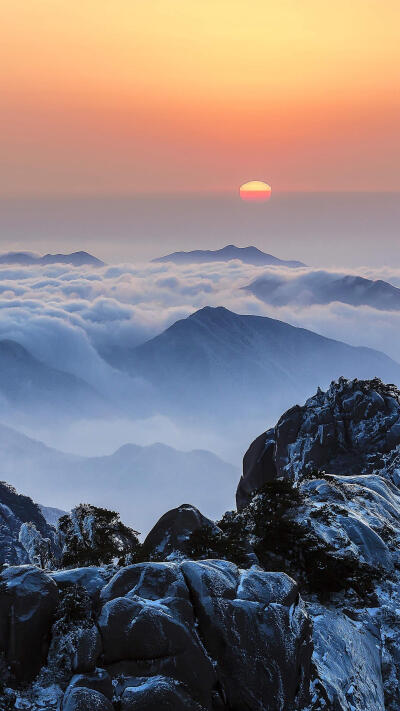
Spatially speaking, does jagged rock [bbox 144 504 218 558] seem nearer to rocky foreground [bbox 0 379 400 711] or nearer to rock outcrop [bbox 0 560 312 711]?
rocky foreground [bbox 0 379 400 711]

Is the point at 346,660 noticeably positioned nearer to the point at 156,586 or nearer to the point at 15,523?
the point at 156,586

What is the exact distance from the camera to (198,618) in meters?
23.9

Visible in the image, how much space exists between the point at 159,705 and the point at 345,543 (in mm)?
17548

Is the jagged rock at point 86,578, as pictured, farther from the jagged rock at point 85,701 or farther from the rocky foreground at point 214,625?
the jagged rock at point 85,701

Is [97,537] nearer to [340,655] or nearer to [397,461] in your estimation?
[340,655]

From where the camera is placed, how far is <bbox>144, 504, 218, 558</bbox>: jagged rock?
115 feet

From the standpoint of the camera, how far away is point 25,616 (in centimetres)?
2294

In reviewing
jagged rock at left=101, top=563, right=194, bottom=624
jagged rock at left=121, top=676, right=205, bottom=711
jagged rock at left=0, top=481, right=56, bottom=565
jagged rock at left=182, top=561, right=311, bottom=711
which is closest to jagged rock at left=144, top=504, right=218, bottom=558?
jagged rock at left=101, top=563, right=194, bottom=624

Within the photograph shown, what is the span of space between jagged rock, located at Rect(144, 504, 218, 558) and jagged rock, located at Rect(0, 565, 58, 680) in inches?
439

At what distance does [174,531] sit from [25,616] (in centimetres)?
1359

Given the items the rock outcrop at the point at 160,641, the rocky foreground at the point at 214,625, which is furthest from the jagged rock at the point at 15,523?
the rock outcrop at the point at 160,641

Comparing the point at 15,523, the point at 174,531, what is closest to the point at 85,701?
the point at 174,531

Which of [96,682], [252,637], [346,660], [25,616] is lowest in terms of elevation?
[346,660]

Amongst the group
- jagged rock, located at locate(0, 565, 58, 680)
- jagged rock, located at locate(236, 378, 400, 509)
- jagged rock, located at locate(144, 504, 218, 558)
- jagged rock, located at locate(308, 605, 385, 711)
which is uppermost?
jagged rock, located at locate(236, 378, 400, 509)
